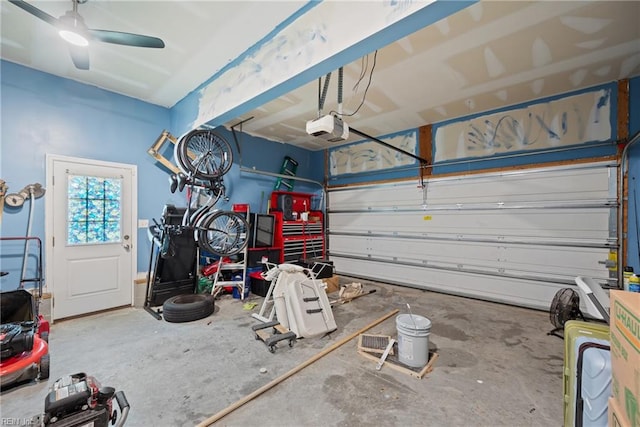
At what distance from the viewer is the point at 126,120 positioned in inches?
150

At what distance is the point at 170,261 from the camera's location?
3.88m

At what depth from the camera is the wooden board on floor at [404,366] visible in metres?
2.20

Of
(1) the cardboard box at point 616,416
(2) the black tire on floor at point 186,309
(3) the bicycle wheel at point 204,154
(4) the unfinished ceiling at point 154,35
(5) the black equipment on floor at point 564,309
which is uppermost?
(4) the unfinished ceiling at point 154,35

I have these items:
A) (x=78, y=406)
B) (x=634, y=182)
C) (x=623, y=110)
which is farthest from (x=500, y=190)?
(x=78, y=406)

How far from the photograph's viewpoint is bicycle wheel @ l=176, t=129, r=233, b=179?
341 cm

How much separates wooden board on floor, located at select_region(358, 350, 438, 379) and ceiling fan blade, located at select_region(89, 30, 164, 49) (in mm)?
3272

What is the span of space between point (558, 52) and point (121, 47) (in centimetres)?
456

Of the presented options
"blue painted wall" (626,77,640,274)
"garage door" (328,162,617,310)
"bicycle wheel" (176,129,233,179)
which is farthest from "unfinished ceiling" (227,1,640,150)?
"garage door" (328,162,617,310)

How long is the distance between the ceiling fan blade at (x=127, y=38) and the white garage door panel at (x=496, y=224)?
4508 mm

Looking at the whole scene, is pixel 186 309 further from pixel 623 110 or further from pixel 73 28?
pixel 623 110

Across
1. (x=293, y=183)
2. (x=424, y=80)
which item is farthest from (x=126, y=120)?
(x=424, y=80)

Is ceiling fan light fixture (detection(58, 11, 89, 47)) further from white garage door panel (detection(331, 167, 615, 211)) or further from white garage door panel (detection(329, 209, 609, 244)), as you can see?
white garage door panel (detection(329, 209, 609, 244))

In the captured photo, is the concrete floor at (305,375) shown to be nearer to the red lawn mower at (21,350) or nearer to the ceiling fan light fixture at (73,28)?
the red lawn mower at (21,350)

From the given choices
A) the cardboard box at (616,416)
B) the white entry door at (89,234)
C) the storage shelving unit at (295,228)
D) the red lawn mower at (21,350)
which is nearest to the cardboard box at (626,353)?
the cardboard box at (616,416)
